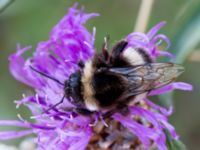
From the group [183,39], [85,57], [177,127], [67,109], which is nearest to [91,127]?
[67,109]

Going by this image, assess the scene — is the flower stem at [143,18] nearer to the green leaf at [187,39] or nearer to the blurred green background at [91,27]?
the green leaf at [187,39]

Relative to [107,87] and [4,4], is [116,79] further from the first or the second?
[4,4]

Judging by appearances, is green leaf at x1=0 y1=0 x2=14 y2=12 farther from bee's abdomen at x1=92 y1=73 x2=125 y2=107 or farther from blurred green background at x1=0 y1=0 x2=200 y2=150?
blurred green background at x1=0 y1=0 x2=200 y2=150

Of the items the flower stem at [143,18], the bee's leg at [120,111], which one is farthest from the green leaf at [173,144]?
the flower stem at [143,18]

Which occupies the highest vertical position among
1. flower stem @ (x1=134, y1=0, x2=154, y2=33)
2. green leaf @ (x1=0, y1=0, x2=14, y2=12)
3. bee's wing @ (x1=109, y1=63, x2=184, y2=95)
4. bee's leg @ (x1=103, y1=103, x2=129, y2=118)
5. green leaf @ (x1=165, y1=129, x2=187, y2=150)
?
green leaf @ (x1=0, y1=0, x2=14, y2=12)

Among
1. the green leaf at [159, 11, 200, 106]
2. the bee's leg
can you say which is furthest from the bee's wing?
the green leaf at [159, 11, 200, 106]

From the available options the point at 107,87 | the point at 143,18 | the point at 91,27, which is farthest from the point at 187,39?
the point at 91,27

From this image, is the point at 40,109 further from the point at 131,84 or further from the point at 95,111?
the point at 131,84
